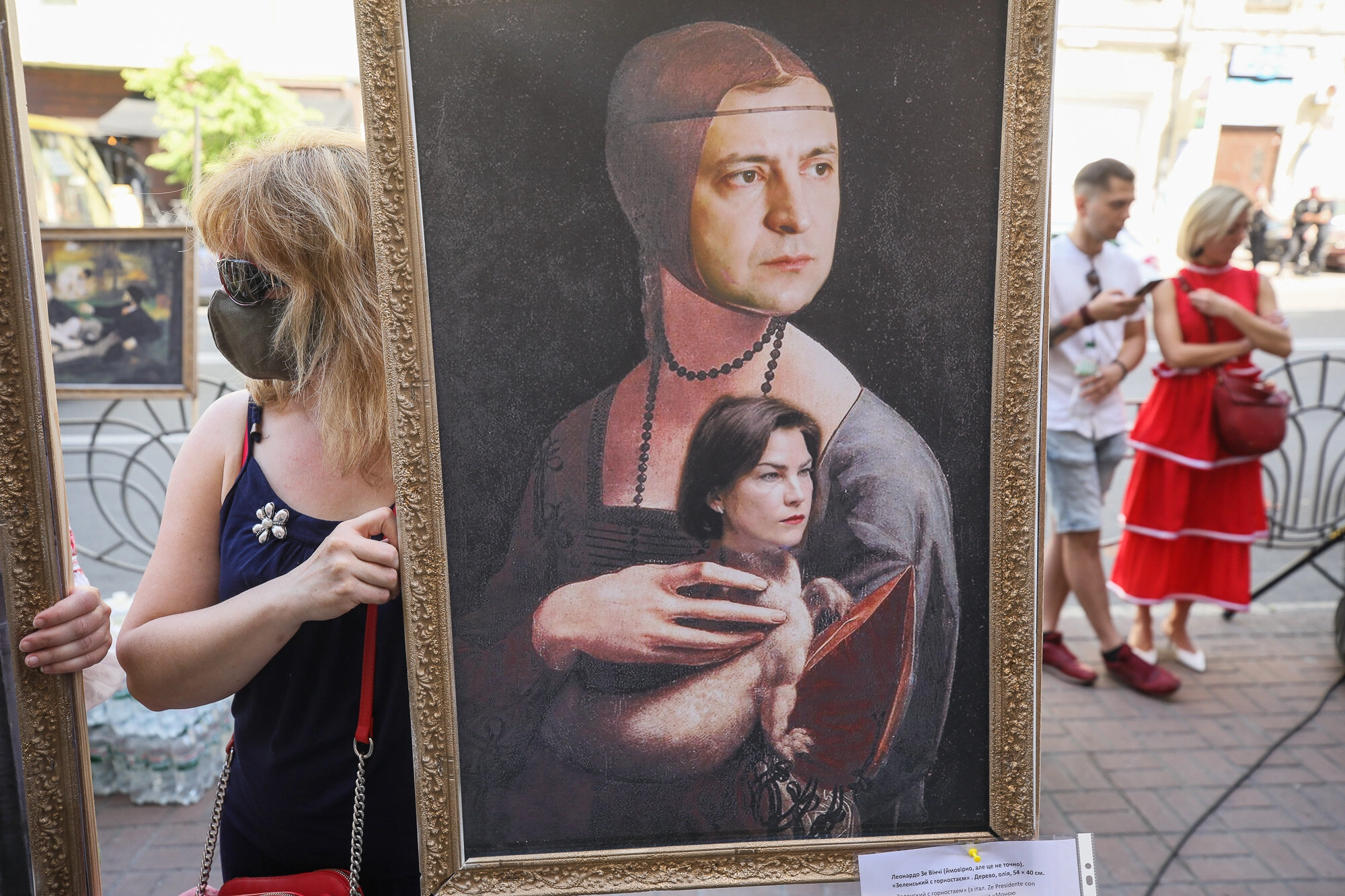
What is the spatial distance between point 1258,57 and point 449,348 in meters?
26.7

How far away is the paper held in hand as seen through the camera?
118 cm

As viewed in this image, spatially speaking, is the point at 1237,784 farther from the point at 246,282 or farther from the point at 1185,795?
the point at 246,282

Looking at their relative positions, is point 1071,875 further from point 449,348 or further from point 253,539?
point 253,539

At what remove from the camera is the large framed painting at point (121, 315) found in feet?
12.9

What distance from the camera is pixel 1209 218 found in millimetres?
4004

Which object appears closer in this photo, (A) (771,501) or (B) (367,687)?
(A) (771,501)

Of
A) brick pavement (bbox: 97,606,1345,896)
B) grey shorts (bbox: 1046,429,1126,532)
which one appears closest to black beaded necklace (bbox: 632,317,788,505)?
brick pavement (bbox: 97,606,1345,896)

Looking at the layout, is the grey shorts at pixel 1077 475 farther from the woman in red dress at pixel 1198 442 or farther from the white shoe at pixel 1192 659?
the white shoe at pixel 1192 659

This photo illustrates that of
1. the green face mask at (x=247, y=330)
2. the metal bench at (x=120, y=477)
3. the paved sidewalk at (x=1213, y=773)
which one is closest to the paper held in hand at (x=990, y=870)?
the green face mask at (x=247, y=330)

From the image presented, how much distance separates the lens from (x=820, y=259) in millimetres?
1101

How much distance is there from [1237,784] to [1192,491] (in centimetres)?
127

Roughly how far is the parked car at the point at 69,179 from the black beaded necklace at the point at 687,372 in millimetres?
11593

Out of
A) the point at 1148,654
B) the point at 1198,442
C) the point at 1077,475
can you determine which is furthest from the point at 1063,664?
the point at 1198,442

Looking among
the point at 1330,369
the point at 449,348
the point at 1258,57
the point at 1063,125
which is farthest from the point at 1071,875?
the point at 1258,57
